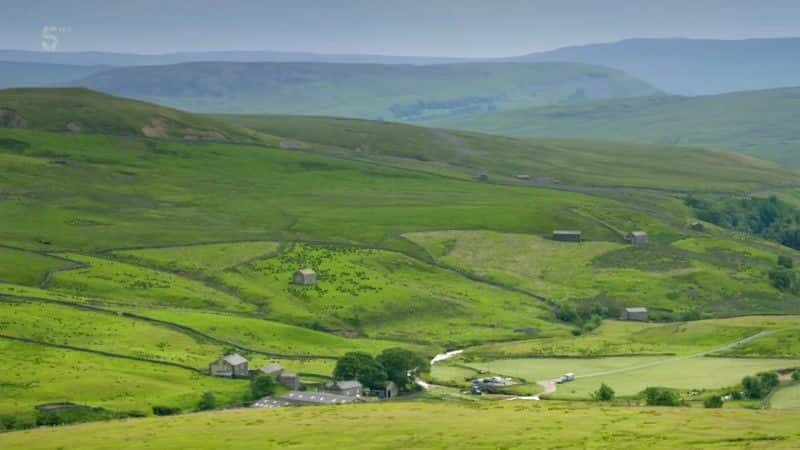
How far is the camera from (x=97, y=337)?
131250mm

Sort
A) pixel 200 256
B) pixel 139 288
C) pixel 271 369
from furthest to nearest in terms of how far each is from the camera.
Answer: pixel 200 256 → pixel 139 288 → pixel 271 369

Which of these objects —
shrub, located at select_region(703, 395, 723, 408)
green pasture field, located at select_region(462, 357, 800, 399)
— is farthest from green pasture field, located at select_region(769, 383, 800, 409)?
green pasture field, located at select_region(462, 357, 800, 399)

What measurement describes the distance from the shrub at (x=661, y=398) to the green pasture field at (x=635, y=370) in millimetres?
6485

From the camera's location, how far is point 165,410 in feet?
344

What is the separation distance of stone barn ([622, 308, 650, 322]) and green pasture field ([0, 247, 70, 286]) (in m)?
71.8

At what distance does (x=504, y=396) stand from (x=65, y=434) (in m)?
41.3

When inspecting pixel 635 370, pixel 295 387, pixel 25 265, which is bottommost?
pixel 635 370

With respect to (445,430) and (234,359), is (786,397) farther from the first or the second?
(234,359)

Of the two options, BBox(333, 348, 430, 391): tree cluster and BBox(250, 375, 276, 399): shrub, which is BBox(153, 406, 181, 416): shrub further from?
BBox(333, 348, 430, 391): tree cluster

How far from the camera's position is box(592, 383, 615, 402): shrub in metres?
110

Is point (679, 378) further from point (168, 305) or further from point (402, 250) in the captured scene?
point (402, 250)

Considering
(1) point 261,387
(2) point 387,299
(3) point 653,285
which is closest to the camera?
(1) point 261,387

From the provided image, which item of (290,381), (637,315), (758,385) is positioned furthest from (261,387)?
(637,315)

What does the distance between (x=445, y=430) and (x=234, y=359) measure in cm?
4403
